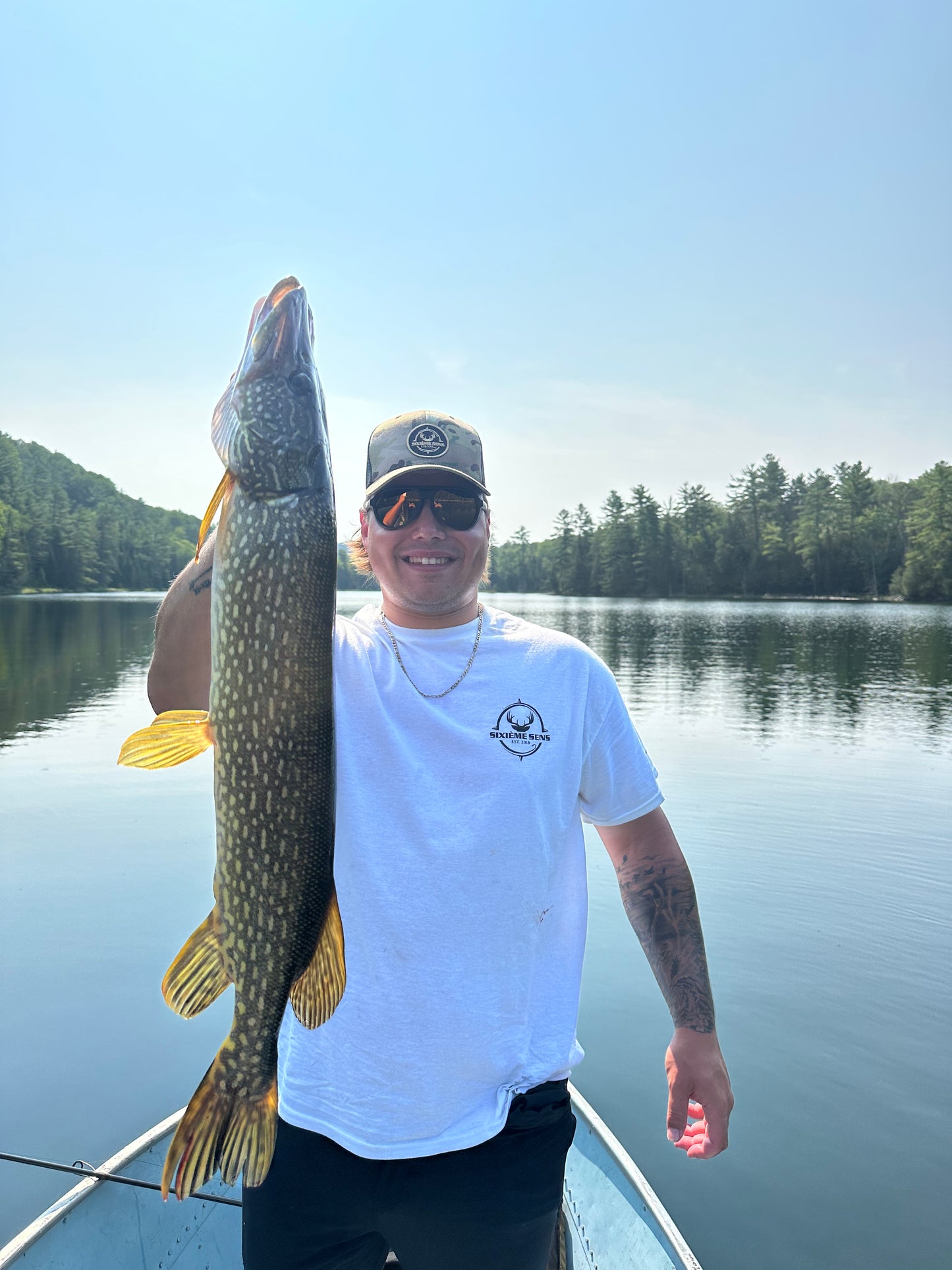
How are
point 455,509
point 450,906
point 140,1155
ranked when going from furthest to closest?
point 140,1155 → point 455,509 → point 450,906

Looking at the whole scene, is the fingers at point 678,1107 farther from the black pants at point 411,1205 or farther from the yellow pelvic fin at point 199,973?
the yellow pelvic fin at point 199,973

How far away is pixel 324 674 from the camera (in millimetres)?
1916

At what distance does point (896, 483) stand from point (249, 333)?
105478 millimetres

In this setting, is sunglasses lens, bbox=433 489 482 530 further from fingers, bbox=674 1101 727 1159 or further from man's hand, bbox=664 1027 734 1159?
fingers, bbox=674 1101 727 1159

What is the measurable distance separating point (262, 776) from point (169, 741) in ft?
0.77

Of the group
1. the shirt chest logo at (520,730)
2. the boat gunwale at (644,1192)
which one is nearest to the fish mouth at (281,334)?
the shirt chest logo at (520,730)

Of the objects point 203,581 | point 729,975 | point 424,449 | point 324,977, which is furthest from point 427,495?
point 729,975

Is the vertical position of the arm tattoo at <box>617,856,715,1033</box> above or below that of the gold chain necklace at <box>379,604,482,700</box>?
below

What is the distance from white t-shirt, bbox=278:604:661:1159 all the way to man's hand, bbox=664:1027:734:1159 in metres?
0.30

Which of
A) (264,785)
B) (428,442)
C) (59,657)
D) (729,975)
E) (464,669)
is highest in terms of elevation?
(428,442)

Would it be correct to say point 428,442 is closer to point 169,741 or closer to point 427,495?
point 427,495

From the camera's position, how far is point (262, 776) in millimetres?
1862

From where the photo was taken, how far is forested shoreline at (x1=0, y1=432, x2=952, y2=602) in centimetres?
7794

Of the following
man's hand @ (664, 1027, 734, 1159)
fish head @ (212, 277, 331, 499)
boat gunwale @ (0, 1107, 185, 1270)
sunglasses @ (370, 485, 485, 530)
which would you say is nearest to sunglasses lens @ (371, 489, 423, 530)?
sunglasses @ (370, 485, 485, 530)
